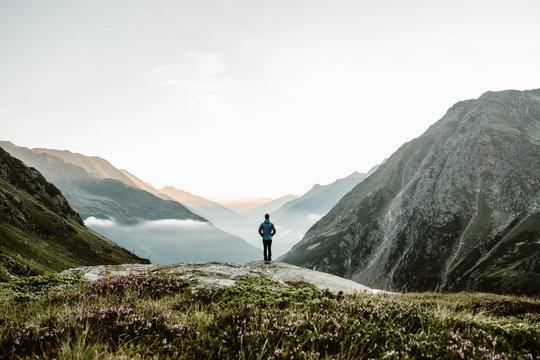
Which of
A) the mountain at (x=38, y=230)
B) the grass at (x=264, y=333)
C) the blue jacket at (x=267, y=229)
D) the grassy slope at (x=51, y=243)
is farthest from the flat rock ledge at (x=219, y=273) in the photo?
the grassy slope at (x=51, y=243)

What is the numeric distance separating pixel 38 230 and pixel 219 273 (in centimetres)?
10664

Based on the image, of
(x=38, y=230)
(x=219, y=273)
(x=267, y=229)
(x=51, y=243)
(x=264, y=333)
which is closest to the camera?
(x=264, y=333)

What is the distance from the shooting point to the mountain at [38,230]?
231ft

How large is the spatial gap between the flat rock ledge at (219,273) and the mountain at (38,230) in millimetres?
42515

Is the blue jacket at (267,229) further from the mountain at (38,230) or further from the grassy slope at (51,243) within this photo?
the grassy slope at (51,243)

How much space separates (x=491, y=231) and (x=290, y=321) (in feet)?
688

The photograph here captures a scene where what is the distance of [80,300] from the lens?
6.70m

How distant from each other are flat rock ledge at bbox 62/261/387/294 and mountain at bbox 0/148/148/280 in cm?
4251

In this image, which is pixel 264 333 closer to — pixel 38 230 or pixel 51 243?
pixel 51 243

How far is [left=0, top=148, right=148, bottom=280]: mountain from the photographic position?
231 ft

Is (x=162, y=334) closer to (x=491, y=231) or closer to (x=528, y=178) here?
(x=491, y=231)

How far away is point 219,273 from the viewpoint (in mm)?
11977

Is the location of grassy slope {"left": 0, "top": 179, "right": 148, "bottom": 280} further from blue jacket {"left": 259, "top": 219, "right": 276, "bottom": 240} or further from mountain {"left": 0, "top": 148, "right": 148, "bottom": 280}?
blue jacket {"left": 259, "top": 219, "right": 276, "bottom": 240}

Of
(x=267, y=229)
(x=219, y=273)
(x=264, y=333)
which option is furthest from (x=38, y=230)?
(x=264, y=333)
